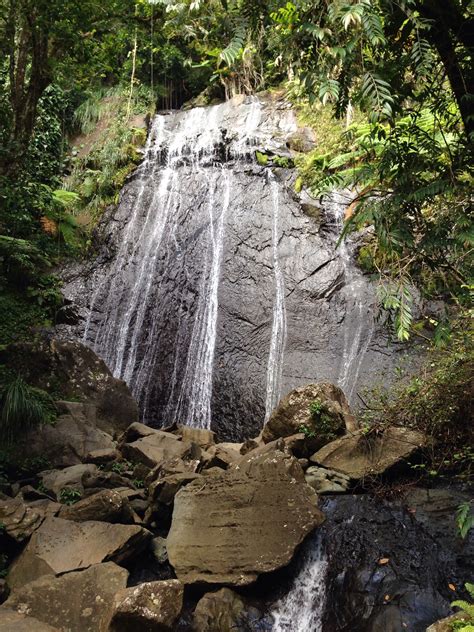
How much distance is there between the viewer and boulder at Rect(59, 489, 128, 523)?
5.19 m

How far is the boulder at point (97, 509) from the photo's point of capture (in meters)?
5.19

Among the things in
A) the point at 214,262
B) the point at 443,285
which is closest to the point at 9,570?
the point at 443,285

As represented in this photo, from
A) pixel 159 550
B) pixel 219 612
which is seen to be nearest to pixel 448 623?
pixel 219 612

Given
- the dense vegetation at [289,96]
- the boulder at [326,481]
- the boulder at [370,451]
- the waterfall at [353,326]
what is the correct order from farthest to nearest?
the waterfall at [353,326]
the boulder at [326,481]
the boulder at [370,451]
the dense vegetation at [289,96]

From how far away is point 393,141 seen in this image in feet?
12.2

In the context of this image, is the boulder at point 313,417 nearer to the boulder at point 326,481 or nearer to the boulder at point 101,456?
the boulder at point 326,481

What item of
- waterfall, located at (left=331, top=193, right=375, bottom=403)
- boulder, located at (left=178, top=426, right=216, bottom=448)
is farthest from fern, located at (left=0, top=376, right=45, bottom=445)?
waterfall, located at (left=331, top=193, right=375, bottom=403)

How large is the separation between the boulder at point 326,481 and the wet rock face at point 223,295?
3067 mm

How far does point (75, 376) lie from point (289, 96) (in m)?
11.7

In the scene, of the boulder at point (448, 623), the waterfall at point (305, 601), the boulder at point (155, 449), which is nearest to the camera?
the boulder at point (448, 623)

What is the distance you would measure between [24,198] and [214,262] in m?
4.34

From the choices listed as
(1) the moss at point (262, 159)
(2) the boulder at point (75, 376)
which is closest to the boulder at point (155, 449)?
(2) the boulder at point (75, 376)

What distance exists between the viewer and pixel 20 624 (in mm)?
3736

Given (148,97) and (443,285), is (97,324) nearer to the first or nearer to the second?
(443,285)
